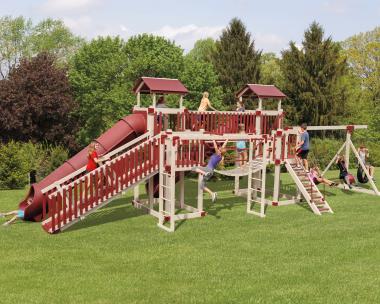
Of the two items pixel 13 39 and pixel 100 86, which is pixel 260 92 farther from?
pixel 13 39

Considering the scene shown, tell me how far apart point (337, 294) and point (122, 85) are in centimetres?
3112

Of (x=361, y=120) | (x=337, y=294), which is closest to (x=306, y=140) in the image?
(x=337, y=294)

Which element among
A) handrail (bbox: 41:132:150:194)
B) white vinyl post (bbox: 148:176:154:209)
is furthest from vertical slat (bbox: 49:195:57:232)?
white vinyl post (bbox: 148:176:154:209)

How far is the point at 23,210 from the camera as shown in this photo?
41.8 ft

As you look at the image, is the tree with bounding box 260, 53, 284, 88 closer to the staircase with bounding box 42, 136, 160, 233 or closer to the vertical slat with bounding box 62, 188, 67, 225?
the staircase with bounding box 42, 136, 160, 233

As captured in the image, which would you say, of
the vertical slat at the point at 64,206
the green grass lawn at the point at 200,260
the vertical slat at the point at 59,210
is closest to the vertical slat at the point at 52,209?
the vertical slat at the point at 59,210

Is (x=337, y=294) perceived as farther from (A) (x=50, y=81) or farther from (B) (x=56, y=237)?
(A) (x=50, y=81)

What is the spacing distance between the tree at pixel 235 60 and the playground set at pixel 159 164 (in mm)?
23193

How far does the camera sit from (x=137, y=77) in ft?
120

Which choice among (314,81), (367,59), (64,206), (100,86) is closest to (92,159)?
(64,206)

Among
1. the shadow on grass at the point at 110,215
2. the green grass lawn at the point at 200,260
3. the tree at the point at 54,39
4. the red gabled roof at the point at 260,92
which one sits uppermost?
the tree at the point at 54,39

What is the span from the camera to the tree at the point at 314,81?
119 feet

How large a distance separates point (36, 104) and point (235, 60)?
19892 mm

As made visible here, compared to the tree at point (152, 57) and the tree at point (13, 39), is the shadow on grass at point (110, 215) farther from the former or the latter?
the tree at point (13, 39)
